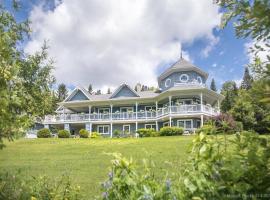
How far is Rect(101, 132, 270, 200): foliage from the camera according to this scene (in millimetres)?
2393

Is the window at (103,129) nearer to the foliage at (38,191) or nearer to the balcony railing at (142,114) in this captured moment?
the balcony railing at (142,114)

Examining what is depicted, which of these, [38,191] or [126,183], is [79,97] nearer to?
[38,191]

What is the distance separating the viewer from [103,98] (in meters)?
43.9

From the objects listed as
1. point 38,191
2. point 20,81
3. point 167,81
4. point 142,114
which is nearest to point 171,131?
point 142,114

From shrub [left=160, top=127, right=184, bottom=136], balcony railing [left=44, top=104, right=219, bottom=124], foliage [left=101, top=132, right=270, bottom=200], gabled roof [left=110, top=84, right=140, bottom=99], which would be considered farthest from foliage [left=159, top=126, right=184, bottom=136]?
foliage [left=101, top=132, right=270, bottom=200]

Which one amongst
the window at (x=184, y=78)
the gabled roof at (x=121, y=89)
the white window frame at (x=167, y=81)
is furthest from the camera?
the gabled roof at (x=121, y=89)

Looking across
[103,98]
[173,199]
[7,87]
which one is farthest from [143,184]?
[103,98]

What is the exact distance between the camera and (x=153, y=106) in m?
41.2

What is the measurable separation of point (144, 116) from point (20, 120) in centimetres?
3514

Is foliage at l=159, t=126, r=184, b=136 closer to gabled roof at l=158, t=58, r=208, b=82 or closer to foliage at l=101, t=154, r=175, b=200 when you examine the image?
gabled roof at l=158, t=58, r=208, b=82

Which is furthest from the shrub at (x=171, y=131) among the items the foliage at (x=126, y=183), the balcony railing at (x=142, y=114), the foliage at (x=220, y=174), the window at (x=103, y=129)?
the foliage at (x=220, y=174)

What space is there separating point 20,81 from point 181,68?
3444 centimetres

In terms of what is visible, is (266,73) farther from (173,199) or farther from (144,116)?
(144,116)

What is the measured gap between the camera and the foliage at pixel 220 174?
2.39m
